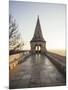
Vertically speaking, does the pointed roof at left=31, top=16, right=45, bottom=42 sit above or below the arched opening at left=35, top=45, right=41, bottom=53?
above

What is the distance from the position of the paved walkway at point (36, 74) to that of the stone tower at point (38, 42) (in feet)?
0.23

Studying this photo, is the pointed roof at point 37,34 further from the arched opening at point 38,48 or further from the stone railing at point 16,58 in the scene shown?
the stone railing at point 16,58

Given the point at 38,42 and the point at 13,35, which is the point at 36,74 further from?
the point at 13,35

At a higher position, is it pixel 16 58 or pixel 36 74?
pixel 16 58

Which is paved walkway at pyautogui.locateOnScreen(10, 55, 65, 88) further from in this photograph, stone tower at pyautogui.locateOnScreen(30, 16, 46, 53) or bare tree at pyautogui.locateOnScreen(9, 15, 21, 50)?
bare tree at pyautogui.locateOnScreen(9, 15, 21, 50)

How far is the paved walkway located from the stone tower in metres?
0.07

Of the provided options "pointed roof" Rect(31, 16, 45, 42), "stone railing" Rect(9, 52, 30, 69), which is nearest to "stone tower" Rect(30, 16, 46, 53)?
"pointed roof" Rect(31, 16, 45, 42)

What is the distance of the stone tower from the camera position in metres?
1.91

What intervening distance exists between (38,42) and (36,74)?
0.36 metres

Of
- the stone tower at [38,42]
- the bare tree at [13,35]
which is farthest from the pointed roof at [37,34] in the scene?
the bare tree at [13,35]

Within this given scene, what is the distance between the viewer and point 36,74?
1.90 meters

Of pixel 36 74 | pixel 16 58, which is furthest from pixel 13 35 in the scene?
pixel 36 74

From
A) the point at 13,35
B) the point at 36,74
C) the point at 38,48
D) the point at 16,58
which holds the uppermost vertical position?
the point at 13,35

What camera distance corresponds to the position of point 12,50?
1.85 meters
